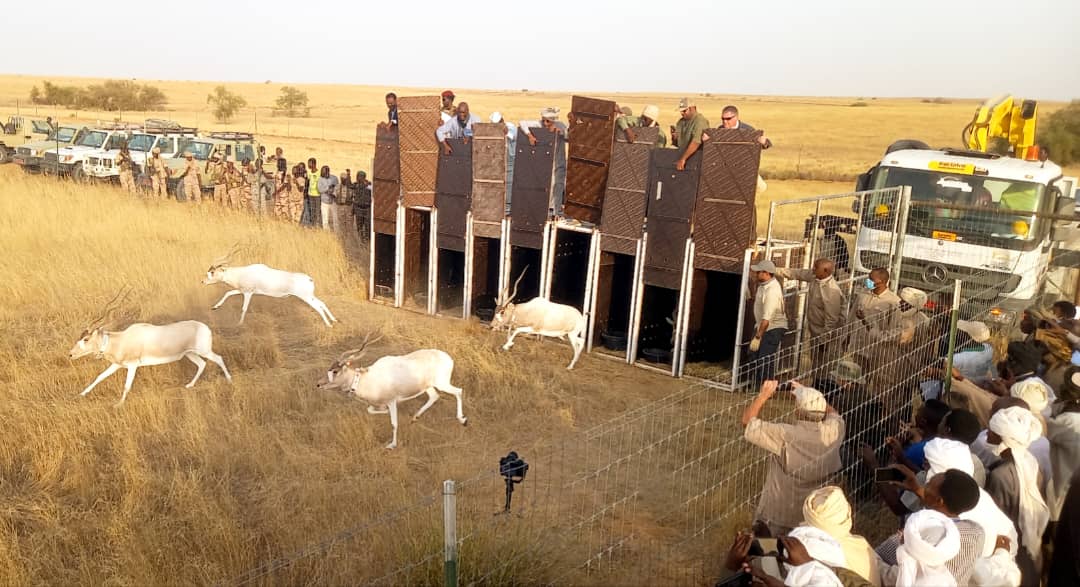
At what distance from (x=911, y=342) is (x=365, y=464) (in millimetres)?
5320

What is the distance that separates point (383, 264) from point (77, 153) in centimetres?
1483

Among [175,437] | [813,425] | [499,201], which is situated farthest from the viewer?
[499,201]

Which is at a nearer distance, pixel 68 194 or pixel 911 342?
pixel 911 342

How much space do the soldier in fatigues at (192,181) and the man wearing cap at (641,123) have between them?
14.0 metres

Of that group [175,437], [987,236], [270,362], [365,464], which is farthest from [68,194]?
[987,236]

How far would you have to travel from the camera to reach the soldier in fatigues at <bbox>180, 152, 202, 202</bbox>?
22766 mm

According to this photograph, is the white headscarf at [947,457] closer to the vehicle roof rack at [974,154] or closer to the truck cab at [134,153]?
the vehicle roof rack at [974,154]

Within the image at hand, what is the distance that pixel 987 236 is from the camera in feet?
40.0

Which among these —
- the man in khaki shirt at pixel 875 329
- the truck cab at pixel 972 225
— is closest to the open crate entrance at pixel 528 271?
the truck cab at pixel 972 225

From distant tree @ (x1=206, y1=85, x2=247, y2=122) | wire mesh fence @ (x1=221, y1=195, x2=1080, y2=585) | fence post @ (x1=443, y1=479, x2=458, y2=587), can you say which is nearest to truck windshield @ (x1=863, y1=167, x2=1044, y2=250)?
wire mesh fence @ (x1=221, y1=195, x2=1080, y2=585)

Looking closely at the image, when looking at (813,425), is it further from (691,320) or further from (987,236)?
(987,236)

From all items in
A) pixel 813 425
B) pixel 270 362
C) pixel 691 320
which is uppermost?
pixel 813 425

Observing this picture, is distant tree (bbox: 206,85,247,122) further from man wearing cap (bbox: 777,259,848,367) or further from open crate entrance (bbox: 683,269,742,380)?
man wearing cap (bbox: 777,259,848,367)

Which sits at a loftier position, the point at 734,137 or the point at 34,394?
the point at 734,137
